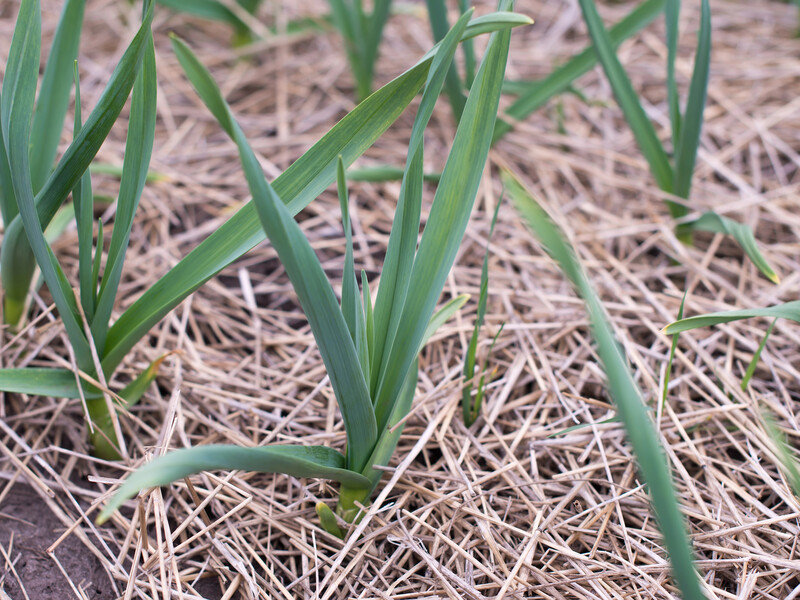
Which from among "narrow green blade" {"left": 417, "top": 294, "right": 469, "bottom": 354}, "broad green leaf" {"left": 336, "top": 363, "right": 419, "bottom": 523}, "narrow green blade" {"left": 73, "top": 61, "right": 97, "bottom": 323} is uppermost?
"narrow green blade" {"left": 73, "top": 61, "right": 97, "bottom": 323}

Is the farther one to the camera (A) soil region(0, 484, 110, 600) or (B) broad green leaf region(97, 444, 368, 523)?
(A) soil region(0, 484, 110, 600)

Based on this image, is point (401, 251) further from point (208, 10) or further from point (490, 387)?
point (208, 10)

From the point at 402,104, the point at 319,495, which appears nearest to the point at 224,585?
the point at 319,495

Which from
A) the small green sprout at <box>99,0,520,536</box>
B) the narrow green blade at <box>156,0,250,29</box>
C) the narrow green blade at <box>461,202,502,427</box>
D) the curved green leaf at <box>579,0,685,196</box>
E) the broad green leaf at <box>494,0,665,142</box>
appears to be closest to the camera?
the small green sprout at <box>99,0,520,536</box>

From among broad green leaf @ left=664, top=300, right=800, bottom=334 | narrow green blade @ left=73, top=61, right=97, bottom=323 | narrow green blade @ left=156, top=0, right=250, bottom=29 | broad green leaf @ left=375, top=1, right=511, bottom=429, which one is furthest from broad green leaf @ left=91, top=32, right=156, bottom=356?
narrow green blade @ left=156, top=0, right=250, bottom=29

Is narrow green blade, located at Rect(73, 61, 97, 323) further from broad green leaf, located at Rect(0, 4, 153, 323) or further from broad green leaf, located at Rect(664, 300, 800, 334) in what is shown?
broad green leaf, located at Rect(664, 300, 800, 334)

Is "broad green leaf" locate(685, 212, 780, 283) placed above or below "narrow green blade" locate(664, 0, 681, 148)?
below

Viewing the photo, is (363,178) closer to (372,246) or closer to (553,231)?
(372,246)
